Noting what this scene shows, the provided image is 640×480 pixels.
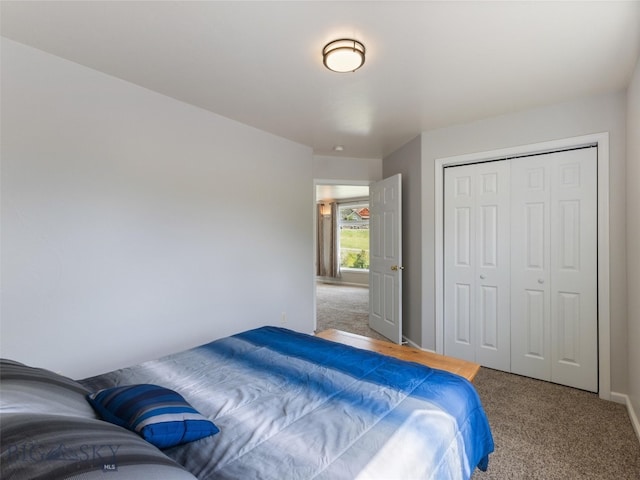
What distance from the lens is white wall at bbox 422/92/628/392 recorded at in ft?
7.93

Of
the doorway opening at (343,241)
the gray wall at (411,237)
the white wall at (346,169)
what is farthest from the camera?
the doorway opening at (343,241)

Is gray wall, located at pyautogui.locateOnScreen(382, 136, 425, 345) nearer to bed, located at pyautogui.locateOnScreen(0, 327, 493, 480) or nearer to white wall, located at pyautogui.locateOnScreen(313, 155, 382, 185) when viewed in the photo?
white wall, located at pyautogui.locateOnScreen(313, 155, 382, 185)

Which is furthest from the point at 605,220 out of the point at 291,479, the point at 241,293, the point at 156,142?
the point at 156,142

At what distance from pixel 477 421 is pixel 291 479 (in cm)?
91

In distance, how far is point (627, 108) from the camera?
7.72 ft

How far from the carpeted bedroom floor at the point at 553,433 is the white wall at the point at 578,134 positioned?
1.28 ft

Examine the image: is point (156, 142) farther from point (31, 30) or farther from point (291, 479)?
point (291, 479)

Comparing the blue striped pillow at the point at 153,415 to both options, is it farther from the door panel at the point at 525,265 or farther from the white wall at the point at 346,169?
the white wall at the point at 346,169

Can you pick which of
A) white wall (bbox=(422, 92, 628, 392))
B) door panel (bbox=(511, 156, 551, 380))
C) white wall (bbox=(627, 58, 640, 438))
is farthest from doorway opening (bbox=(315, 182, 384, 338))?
white wall (bbox=(627, 58, 640, 438))

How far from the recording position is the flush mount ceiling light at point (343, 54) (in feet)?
5.98

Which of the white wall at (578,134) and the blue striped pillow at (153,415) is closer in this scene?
the blue striped pillow at (153,415)

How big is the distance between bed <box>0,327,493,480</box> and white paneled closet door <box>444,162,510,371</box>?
187 centimetres

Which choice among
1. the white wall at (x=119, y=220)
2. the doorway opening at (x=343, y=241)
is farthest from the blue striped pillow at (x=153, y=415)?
the doorway opening at (x=343, y=241)

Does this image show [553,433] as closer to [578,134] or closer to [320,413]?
Answer: [320,413]
